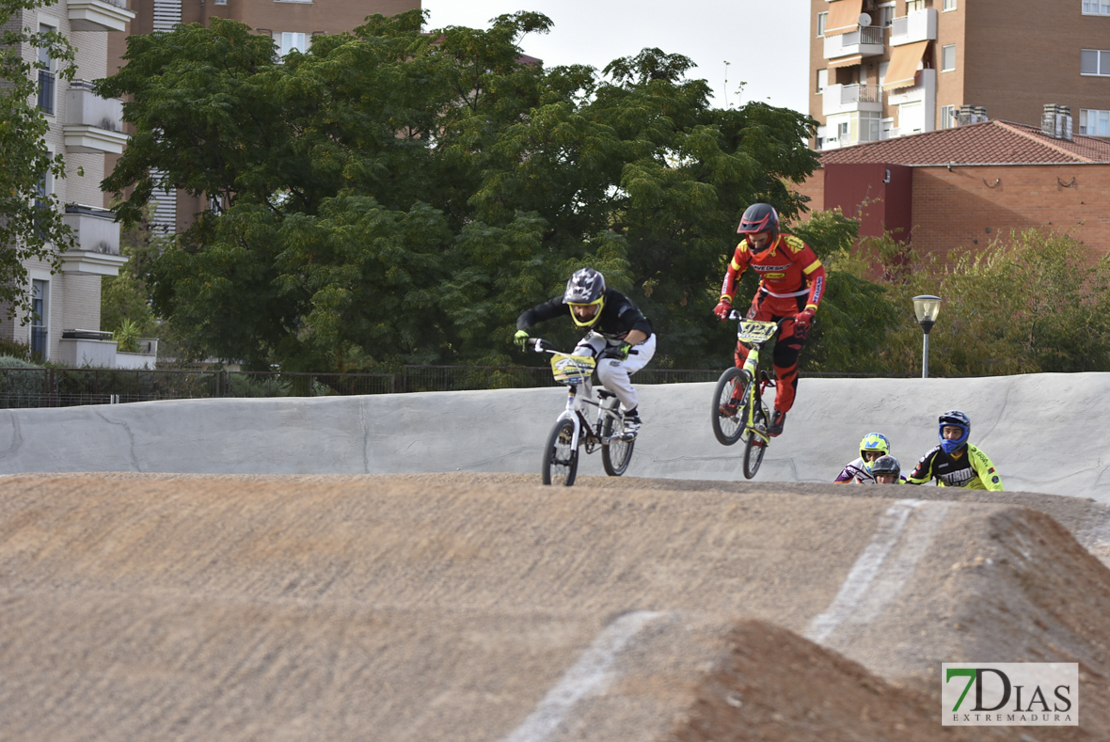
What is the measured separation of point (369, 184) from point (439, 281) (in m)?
3.43

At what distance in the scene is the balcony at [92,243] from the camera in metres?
37.0

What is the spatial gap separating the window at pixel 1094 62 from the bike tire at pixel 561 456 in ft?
224

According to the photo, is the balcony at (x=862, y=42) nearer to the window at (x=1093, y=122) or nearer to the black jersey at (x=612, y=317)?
the window at (x=1093, y=122)

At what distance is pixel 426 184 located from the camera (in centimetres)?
3056

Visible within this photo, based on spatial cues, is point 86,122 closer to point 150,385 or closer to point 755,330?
point 150,385

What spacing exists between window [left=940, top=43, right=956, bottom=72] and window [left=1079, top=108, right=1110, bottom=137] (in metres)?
7.56

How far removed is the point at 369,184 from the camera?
3003cm

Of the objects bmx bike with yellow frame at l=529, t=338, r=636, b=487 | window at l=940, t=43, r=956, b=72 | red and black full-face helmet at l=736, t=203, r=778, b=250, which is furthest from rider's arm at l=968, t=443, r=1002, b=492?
window at l=940, t=43, r=956, b=72

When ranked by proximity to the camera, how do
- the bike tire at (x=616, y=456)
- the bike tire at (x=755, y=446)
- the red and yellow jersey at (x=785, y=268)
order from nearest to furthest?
the bike tire at (x=616, y=456), the red and yellow jersey at (x=785, y=268), the bike tire at (x=755, y=446)

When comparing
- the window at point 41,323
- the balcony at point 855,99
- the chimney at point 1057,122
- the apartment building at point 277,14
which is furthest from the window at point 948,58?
the window at point 41,323

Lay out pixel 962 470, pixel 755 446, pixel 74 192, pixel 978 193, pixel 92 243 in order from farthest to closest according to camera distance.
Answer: pixel 978 193 → pixel 74 192 → pixel 92 243 → pixel 962 470 → pixel 755 446

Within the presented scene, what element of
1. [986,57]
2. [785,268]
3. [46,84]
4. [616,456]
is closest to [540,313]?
[616,456]

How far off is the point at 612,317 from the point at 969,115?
59.0 meters

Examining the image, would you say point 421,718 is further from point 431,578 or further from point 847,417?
point 847,417
